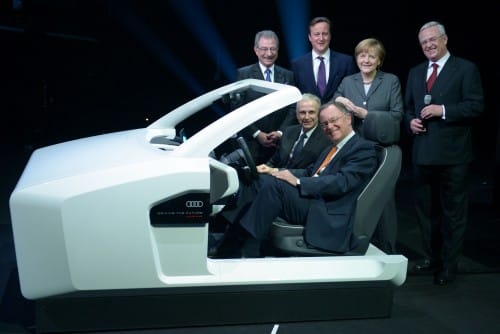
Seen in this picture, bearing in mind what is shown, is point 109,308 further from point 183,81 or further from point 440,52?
point 183,81

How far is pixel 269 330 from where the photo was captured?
298cm

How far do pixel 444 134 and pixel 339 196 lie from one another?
911 millimetres

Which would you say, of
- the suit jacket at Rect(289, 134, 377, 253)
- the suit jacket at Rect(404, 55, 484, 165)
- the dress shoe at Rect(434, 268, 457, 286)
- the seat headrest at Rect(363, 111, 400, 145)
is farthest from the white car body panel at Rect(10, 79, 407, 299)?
the suit jacket at Rect(404, 55, 484, 165)

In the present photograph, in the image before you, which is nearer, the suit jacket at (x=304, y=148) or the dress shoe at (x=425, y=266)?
the suit jacket at (x=304, y=148)

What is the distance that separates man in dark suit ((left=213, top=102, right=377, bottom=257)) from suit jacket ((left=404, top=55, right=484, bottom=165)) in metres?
0.62

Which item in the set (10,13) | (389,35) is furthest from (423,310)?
(10,13)

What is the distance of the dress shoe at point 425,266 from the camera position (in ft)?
12.8

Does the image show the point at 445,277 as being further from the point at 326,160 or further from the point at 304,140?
the point at 304,140

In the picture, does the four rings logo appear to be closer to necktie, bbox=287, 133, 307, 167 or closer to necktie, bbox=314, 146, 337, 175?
necktie, bbox=314, 146, 337, 175

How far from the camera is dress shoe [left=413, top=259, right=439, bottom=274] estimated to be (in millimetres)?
3893

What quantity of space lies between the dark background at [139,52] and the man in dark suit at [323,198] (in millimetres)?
4920

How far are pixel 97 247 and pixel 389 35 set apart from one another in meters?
7.45

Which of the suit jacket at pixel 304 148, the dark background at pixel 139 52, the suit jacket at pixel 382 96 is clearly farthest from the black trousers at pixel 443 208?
the dark background at pixel 139 52

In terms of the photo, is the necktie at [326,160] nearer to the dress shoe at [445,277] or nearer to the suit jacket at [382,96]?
→ the suit jacket at [382,96]
